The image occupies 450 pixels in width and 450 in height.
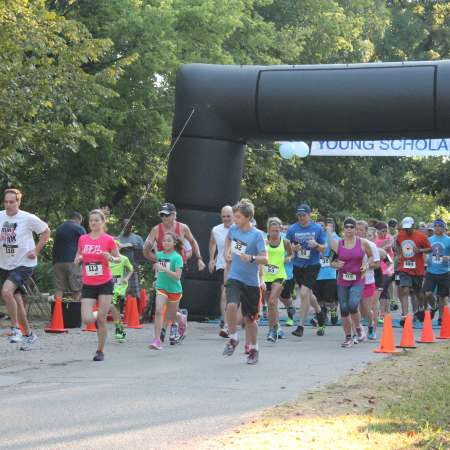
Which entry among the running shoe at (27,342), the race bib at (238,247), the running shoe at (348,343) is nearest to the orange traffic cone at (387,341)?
the running shoe at (348,343)

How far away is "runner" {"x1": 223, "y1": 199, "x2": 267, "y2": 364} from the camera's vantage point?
37.8ft

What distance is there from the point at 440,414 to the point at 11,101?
1046 cm

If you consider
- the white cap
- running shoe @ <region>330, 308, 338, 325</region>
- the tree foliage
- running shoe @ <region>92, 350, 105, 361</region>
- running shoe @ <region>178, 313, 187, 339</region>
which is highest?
the tree foliage

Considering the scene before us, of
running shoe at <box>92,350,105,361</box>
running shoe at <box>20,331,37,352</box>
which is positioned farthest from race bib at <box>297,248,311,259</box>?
running shoe at <box>92,350,105,361</box>

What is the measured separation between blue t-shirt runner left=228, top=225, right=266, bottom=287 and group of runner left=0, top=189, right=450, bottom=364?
0.01m

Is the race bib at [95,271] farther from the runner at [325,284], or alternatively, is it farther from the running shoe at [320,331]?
the runner at [325,284]

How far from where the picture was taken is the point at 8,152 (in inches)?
658

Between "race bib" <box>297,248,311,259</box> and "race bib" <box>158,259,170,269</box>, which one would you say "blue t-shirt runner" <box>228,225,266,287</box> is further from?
"race bib" <box>297,248,311,259</box>

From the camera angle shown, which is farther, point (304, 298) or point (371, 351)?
point (304, 298)

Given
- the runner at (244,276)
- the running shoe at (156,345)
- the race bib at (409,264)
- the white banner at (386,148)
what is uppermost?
the white banner at (386,148)

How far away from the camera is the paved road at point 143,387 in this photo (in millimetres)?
7078

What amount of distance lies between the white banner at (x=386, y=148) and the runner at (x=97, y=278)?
717 centimetres

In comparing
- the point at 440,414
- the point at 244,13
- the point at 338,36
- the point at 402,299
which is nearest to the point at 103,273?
the point at 440,414

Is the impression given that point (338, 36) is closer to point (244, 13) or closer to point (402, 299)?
point (244, 13)
